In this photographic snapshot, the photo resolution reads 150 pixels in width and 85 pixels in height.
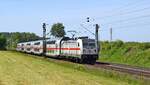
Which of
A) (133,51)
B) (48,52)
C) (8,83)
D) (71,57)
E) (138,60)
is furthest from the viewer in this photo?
(48,52)

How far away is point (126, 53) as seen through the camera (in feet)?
241

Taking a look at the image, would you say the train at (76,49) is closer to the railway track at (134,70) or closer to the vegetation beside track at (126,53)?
the railway track at (134,70)

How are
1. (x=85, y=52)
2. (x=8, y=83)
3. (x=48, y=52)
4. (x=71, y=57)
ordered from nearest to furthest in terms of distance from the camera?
1. (x=8, y=83)
2. (x=85, y=52)
3. (x=71, y=57)
4. (x=48, y=52)

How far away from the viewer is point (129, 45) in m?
76.8

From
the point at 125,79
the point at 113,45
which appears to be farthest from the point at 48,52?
the point at 125,79

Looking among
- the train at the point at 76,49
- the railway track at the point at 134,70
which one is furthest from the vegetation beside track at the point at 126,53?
the railway track at the point at 134,70

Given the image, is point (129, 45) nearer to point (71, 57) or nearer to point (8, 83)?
point (71, 57)

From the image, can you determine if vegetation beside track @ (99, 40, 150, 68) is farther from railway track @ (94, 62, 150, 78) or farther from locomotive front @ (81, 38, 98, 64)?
railway track @ (94, 62, 150, 78)

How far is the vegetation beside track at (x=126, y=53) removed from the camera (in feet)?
213

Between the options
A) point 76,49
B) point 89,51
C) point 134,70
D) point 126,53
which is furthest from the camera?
point 126,53

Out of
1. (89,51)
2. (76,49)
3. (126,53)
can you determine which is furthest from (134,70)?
(126,53)

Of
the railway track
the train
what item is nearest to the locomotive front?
the train

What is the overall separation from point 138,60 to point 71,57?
12.1 meters

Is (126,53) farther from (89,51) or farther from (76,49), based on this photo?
(89,51)
